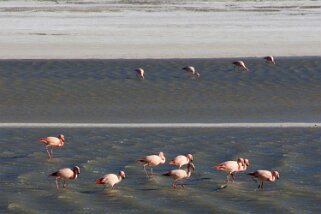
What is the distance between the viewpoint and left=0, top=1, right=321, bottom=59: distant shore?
26.2m

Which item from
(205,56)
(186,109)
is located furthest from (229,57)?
(186,109)

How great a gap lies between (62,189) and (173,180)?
1.13 m

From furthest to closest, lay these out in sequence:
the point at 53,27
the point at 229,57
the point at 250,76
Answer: the point at 53,27, the point at 229,57, the point at 250,76

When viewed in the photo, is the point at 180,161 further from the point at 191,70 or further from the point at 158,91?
the point at 191,70

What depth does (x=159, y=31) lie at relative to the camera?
3306 cm

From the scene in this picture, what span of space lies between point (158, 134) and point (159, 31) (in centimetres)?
1926

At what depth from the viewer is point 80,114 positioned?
1705cm

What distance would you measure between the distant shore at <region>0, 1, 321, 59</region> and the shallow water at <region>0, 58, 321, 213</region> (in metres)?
3.01

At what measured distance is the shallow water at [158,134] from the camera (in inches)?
343

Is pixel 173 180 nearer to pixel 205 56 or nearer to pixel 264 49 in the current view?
pixel 205 56

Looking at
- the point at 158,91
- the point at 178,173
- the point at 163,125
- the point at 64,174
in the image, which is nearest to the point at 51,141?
the point at 64,174

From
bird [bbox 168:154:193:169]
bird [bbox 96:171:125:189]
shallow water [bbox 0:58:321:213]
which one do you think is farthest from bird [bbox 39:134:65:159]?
bird [bbox 96:171:125:189]

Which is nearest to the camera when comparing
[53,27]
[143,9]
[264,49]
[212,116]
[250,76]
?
[212,116]

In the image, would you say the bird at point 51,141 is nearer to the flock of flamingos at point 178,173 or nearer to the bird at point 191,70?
the flock of flamingos at point 178,173
